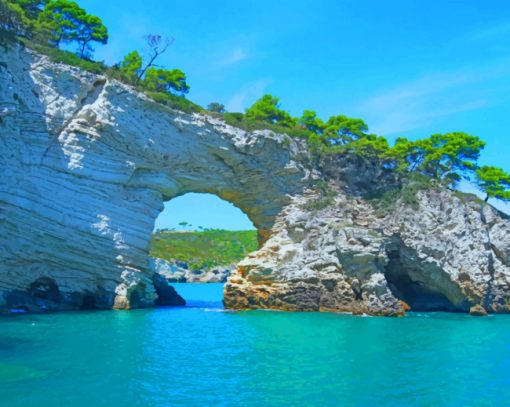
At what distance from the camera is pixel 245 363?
1725 centimetres

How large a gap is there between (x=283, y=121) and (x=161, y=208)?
14329 mm

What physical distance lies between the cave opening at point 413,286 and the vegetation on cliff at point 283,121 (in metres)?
5.42

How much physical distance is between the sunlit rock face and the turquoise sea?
15.4 feet

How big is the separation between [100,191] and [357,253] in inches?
633

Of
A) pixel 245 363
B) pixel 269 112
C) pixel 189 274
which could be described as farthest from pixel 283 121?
pixel 189 274

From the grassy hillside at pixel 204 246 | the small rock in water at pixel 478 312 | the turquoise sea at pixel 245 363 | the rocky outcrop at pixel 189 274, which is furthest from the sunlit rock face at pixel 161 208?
the grassy hillside at pixel 204 246

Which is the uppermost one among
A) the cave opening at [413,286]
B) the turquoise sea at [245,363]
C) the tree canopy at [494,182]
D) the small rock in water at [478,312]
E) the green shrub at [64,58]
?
the green shrub at [64,58]

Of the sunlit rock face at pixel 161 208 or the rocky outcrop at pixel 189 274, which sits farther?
the rocky outcrop at pixel 189 274

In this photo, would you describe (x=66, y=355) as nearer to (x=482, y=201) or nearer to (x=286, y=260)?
(x=286, y=260)

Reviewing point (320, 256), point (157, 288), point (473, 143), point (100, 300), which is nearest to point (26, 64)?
point (100, 300)

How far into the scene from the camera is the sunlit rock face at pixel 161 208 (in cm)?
3025

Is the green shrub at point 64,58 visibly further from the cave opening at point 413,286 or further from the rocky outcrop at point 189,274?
the rocky outcrop at point 189,274

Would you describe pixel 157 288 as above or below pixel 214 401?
above

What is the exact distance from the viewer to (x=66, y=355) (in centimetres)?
1728
